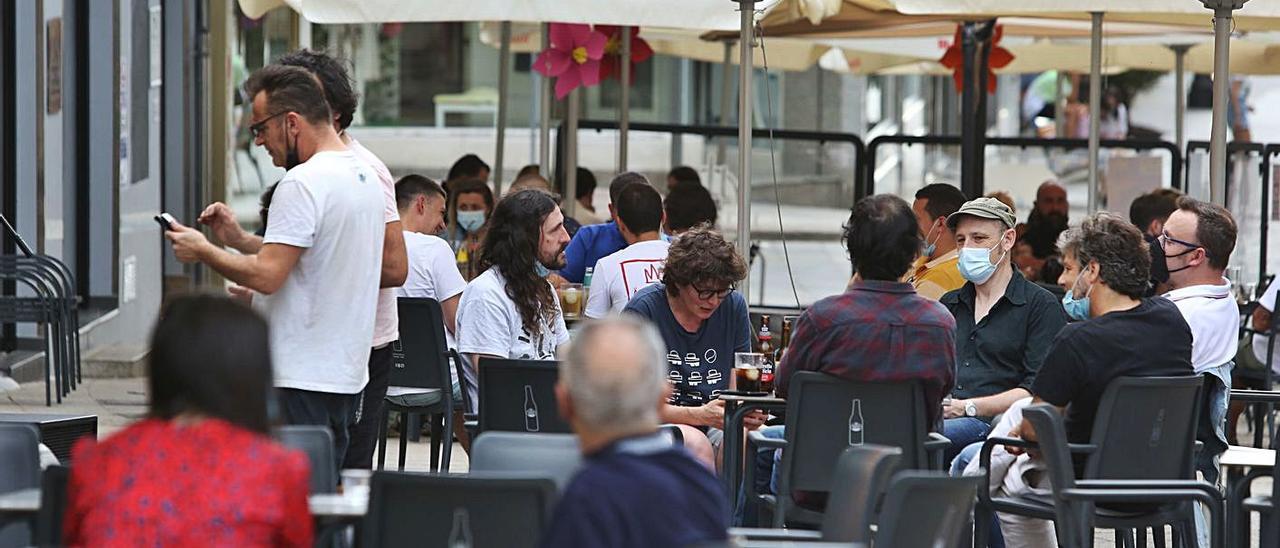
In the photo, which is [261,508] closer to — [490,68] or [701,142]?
[701,142]

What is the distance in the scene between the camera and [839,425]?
17.9 ft

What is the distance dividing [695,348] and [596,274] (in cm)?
97

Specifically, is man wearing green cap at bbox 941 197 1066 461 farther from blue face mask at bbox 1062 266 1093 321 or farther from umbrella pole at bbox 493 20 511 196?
umbrella pole at bbox 493 20 511 196

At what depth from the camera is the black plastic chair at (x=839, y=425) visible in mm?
5395

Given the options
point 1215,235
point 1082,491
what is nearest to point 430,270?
point 1215,235

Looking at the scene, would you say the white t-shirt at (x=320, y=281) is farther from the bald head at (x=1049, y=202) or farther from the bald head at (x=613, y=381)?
the bald head at (x=1049, y=202)

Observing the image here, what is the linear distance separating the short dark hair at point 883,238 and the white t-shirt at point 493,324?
1390 millimetres

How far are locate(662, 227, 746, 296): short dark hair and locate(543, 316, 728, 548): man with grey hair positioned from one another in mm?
2695

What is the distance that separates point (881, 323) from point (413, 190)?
9.18ft

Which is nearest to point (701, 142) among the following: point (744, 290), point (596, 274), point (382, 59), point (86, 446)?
point (744, 290)

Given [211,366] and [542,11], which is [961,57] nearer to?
[542,11]

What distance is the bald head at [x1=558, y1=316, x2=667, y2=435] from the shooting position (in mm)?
3199

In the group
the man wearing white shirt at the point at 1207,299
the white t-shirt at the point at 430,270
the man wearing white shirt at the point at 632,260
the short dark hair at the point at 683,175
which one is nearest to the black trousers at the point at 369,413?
the man wearing white shirt at the point at 632,260

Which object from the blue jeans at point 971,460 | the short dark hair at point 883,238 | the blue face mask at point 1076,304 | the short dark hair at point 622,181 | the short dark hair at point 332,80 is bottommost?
Result: the blue jeans at point 971,460
